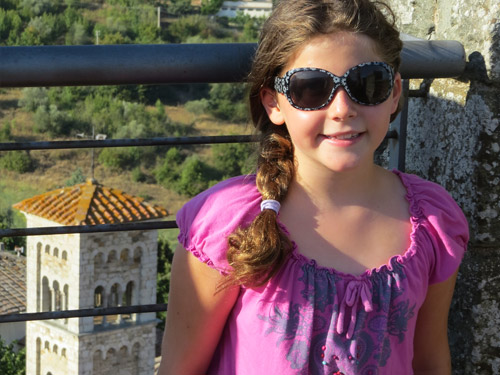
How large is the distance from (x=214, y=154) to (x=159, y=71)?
119 feet

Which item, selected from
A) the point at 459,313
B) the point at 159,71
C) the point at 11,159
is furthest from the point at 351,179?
the point at 11,159

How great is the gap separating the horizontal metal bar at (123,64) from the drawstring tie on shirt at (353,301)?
382 millimetres

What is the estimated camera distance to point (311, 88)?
120 centimetres

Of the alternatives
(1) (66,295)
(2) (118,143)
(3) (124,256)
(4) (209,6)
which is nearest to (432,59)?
(2) (118,143)

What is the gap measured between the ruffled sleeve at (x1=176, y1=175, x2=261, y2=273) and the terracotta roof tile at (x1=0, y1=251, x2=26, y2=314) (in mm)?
21824

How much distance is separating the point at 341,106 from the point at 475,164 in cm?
43

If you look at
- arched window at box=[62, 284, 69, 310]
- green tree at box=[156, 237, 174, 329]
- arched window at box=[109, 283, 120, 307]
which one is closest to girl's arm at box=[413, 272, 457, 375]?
arched window at box=[109, 283, 120, 307]

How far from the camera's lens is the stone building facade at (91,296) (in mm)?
25797

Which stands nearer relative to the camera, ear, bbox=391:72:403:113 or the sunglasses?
the sunglasses

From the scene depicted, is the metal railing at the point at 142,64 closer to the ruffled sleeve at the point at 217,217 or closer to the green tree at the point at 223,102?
the ruffled sleeve at the point at 217,217

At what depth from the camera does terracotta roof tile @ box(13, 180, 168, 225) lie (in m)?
22.4

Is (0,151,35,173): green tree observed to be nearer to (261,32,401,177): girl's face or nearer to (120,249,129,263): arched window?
(120,249,129,263): arched window

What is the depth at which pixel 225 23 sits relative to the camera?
1725 inches

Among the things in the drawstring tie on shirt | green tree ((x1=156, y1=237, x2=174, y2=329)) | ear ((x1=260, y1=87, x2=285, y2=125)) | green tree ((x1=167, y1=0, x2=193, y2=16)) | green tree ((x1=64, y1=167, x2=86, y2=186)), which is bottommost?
green tree ((x1=156, y1=237, x2=174, y2=329))
